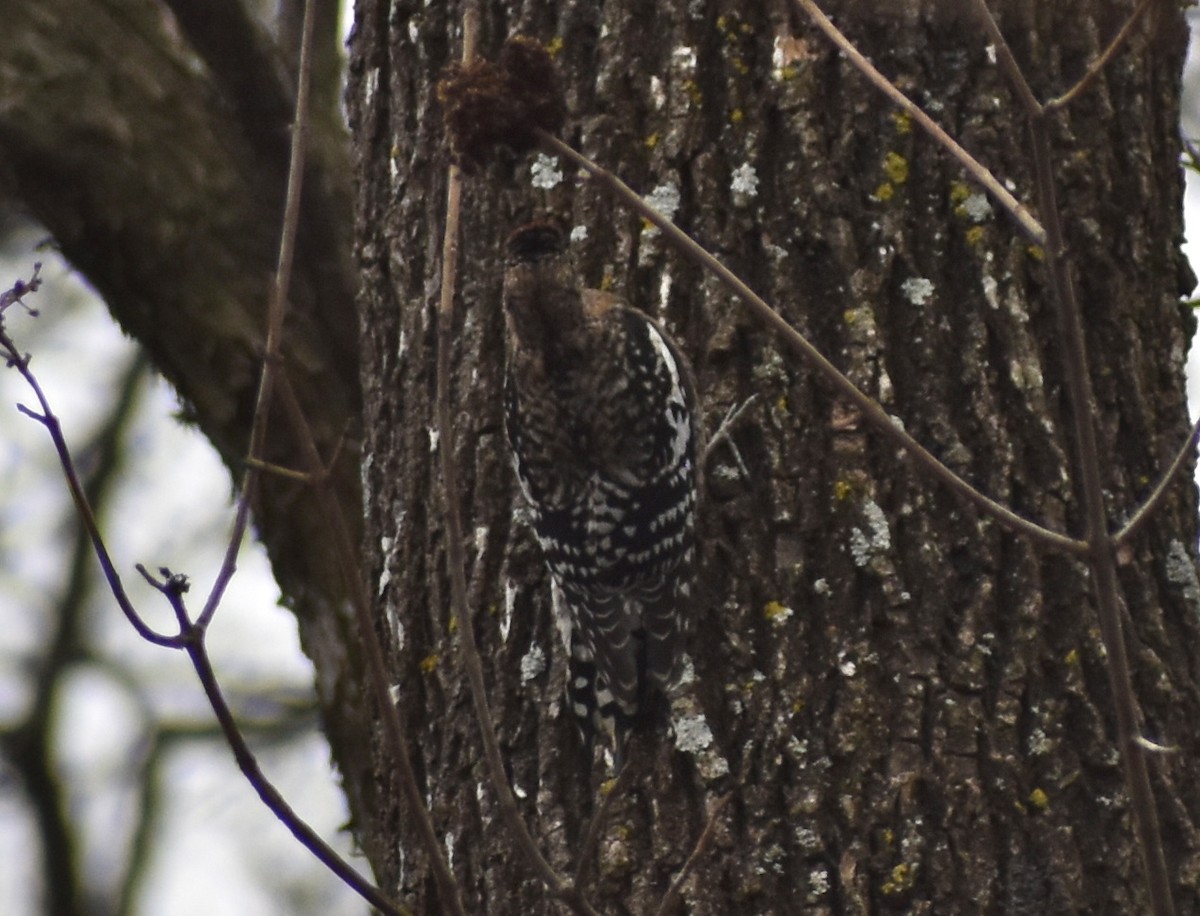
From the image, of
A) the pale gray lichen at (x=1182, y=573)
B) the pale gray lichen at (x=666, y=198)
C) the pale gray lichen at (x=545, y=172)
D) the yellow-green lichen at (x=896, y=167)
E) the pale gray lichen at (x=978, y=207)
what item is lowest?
the pale gray lichen at (x=1182, y=573)

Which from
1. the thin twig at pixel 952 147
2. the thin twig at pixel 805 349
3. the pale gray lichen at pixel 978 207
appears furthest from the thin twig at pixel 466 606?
the pale gray lichen at pixel 978 207

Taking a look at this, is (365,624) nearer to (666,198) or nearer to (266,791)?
(266,791)

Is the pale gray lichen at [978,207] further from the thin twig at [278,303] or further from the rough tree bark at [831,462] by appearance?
the thin twig at [278,303]

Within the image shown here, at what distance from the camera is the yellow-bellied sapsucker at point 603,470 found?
116 inches

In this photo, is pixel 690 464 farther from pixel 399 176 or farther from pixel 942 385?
pixel 399 176

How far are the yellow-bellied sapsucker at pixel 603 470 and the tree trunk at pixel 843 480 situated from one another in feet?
0.24

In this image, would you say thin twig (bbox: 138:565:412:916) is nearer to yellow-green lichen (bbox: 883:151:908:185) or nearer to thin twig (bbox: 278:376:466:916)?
thin twig (bbox: 278:376:466:916)

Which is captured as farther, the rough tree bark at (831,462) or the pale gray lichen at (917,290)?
the pale gray lichen at (917,290)

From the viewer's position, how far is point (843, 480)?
2756 mm

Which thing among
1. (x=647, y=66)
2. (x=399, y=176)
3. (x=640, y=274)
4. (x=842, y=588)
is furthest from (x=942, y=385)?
(x=399, y=176)

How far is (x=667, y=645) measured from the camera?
3.10m

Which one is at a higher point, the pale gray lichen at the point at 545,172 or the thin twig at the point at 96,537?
the pale gray lichen at the point at 545,172

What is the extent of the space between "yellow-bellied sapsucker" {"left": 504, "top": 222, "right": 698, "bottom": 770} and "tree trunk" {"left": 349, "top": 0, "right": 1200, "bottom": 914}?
75mm

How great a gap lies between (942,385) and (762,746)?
2.48ft
